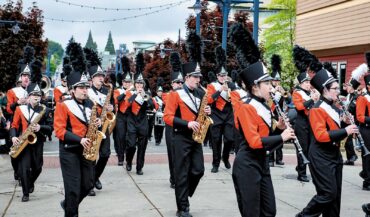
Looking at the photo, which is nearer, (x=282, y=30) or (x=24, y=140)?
(x=24, y=140)

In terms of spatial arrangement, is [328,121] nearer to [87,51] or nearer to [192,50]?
[192,50]

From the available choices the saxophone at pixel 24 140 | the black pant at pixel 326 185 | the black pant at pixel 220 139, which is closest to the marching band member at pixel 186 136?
the black pant at pixel 326 185

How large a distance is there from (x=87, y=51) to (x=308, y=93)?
4495 millimetres

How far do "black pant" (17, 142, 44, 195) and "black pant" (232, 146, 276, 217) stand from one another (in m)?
4.54

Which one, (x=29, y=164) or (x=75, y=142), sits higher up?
(x=75, y=142)

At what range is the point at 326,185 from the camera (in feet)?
22.6

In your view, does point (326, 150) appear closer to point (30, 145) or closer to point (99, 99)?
point (99, 99)

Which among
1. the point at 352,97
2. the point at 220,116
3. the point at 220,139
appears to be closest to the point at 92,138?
the point at 220,139

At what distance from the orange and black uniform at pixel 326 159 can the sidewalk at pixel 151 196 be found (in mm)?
368

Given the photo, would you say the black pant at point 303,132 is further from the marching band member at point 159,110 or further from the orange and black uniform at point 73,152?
the marching band member at point 159,110

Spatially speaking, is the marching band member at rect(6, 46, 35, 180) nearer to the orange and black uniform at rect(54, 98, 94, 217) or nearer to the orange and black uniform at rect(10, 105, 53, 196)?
the orange and black uniform at rect(10, 105, 53, 196)

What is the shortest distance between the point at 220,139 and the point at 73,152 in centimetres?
578

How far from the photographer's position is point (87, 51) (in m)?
11.4

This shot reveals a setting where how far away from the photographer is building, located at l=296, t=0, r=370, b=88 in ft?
73.2
